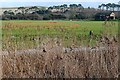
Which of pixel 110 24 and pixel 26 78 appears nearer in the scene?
pixel 26 78

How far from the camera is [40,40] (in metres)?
6.27

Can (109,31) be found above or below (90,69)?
above

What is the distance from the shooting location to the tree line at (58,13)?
23.4ft

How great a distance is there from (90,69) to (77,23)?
332 cm

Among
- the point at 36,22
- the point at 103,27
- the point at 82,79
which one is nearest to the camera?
the point at 82,79

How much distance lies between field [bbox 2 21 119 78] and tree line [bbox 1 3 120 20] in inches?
23.6

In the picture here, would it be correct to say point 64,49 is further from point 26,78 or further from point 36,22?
point 36,22

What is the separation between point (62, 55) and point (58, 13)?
7.18 ft

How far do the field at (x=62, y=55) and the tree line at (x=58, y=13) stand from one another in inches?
23.6

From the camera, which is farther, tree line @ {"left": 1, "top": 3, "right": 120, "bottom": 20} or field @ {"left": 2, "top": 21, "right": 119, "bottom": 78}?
tree line @ {"left": 1, "top": 3, "right": 120, "bottom": 20}

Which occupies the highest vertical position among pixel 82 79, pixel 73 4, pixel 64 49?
pixel 73 4

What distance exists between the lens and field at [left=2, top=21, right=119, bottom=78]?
5723mm

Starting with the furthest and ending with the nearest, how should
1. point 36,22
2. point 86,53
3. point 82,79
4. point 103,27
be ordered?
1. point 36,22
2. point 103,27
3. point 86,53
4. point 82,79

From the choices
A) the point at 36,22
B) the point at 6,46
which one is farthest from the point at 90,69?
the point at 36,22
